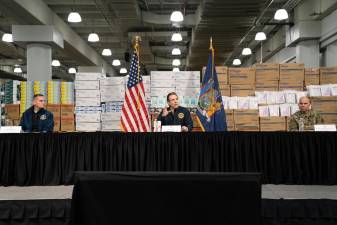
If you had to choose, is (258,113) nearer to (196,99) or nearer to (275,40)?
(196,99)

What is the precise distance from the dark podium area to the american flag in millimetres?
5086

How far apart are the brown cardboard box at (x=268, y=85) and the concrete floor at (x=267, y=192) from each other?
4.28 metres

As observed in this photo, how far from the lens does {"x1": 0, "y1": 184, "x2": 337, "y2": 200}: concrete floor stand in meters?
4.13

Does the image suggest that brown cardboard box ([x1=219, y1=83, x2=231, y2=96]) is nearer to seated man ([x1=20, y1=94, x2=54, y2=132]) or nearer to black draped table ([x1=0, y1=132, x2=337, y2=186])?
seated man ([x1=20, y1=94, x2=54, y2=132])

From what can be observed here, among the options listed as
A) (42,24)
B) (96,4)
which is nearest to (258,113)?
(96,4)

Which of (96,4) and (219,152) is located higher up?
(96,4)

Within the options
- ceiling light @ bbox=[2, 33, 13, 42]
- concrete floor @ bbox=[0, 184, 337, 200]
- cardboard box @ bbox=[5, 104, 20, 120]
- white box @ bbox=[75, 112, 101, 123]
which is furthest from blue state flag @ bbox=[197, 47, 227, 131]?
ceiling light @ bbox=[2, 33, 13, 42]

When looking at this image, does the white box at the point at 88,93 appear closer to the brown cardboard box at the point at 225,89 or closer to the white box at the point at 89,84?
the white box at the point at 89,84

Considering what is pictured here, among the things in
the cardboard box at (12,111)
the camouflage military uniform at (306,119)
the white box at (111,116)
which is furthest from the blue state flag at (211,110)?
the cardboard box at (12,111)

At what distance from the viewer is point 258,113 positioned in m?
8.62

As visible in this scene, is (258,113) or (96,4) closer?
(258,113)

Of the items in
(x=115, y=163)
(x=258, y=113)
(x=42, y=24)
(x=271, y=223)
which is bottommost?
(x=271, y=223)

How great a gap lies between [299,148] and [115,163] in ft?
6.78

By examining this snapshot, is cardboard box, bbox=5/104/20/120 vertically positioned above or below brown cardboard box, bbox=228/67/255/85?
below
